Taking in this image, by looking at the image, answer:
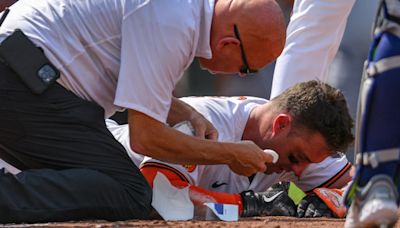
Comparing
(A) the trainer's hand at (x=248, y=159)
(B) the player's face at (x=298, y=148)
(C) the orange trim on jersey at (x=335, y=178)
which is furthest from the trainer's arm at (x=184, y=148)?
(C) the orange trim on jersey at (x=335, y=178)

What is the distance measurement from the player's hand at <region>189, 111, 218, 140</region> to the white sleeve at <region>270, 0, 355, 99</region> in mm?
1087

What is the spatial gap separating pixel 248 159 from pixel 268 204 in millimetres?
617

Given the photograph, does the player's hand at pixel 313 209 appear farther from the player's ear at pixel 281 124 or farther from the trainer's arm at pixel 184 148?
the trainer's arm at pixel 184 148

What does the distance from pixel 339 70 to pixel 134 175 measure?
3.46 meters

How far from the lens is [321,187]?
6.16 metres

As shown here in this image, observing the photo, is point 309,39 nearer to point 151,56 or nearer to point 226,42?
point 226,42

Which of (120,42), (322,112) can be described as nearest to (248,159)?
(322,112)

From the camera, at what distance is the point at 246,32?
5035mm

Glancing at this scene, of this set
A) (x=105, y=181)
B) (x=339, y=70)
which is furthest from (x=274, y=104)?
(x=339, y=70)

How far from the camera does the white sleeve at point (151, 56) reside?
4.78m

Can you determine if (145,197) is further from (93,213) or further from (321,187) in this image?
(321,187)

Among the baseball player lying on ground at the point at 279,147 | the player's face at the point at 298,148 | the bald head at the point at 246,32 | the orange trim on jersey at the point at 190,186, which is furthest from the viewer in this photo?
the player's face at the point at 298,148

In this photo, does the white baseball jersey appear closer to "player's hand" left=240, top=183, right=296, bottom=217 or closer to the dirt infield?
"player's hand" left=240, top=183, right=296, bottom=217

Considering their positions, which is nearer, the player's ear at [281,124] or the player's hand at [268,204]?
the player's hand at [268,204]
